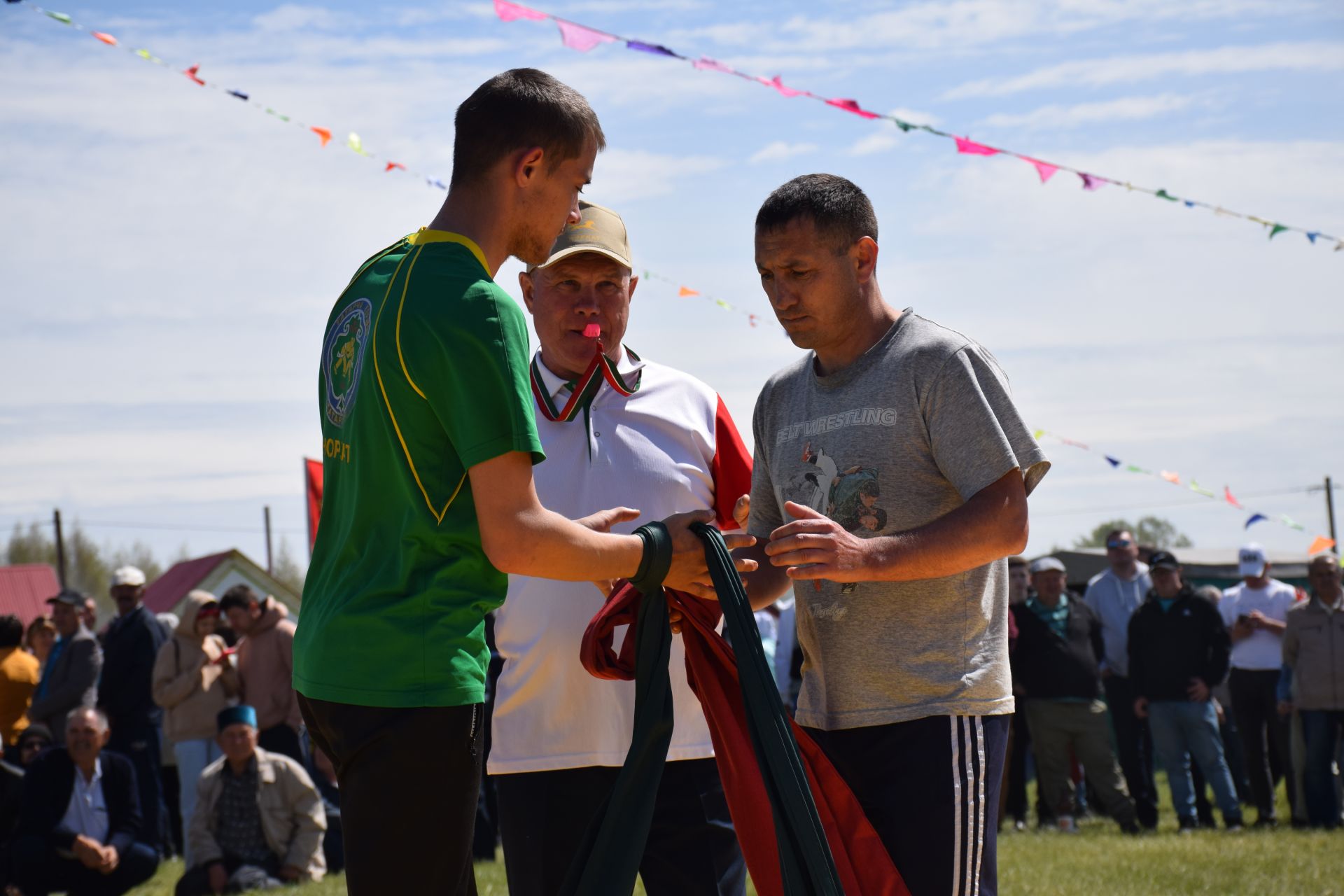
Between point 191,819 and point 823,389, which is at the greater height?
point 823,389

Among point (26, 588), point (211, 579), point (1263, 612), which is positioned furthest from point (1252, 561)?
point (26, 588)

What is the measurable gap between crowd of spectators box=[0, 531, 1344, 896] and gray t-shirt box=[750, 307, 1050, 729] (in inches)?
282

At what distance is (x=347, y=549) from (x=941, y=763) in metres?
1.34

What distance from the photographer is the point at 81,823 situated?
30.0 feet

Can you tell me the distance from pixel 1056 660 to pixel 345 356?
9728 millimetres

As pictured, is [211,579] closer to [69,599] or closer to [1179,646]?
[69,599]

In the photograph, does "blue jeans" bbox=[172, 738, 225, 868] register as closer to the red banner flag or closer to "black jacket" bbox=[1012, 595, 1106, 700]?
the red banner flag

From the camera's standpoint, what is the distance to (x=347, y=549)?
2.71 metres

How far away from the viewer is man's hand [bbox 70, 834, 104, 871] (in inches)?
350

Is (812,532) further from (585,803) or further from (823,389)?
(585,803)

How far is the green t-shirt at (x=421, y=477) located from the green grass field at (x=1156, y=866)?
437 centimetres

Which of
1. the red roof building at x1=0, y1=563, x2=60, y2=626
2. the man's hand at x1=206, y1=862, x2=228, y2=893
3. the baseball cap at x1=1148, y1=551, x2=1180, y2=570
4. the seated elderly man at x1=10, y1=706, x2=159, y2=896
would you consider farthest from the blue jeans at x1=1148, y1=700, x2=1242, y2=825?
the red roof building at x1=0, y1=563, x2=60, y2=626

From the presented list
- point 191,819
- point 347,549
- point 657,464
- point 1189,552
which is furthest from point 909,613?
point 1189,552

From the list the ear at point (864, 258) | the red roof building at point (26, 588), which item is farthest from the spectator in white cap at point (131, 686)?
the red roof building at point (26, 588)
